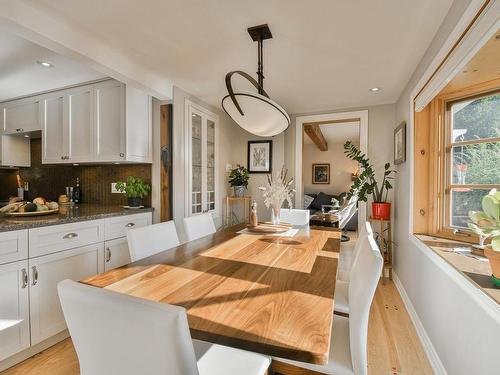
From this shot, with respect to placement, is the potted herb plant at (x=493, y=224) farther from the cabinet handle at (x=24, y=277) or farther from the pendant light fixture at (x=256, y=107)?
the cabinet handle at (x=24, y=277)

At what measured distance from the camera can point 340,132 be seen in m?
6.23

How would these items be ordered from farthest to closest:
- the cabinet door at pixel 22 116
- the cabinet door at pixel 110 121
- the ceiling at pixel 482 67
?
the cabinet door at pixel 22 116 < the cabinet door at pixel 110 121 < the ceiling at pixel 482 67

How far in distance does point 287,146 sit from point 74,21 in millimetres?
2854

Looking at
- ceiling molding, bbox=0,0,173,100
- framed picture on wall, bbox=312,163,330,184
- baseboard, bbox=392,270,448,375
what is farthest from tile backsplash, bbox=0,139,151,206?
framed picture on wall, bbox=312,163,330,184

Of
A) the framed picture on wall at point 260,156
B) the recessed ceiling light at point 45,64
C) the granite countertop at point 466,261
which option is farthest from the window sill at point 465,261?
the recessed ceiling light at point 45,64

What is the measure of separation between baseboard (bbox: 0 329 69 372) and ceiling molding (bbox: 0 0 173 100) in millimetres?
2027

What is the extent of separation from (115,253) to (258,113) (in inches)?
70.7

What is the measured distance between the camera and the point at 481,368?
1.08 metres

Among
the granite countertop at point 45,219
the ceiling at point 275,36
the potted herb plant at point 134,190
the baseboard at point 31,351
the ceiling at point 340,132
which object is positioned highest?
the ceiling at point 340,132

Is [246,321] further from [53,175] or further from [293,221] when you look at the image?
[53,175]

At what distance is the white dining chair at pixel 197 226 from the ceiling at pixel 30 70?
1.73 meters

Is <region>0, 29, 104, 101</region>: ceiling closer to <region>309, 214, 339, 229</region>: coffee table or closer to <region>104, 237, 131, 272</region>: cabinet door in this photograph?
<region>104, 237, 131, 272</region>: cabinet door

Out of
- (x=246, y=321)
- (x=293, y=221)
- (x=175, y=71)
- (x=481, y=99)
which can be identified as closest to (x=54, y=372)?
(x=246, y=321)

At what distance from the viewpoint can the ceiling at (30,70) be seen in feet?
6.48
